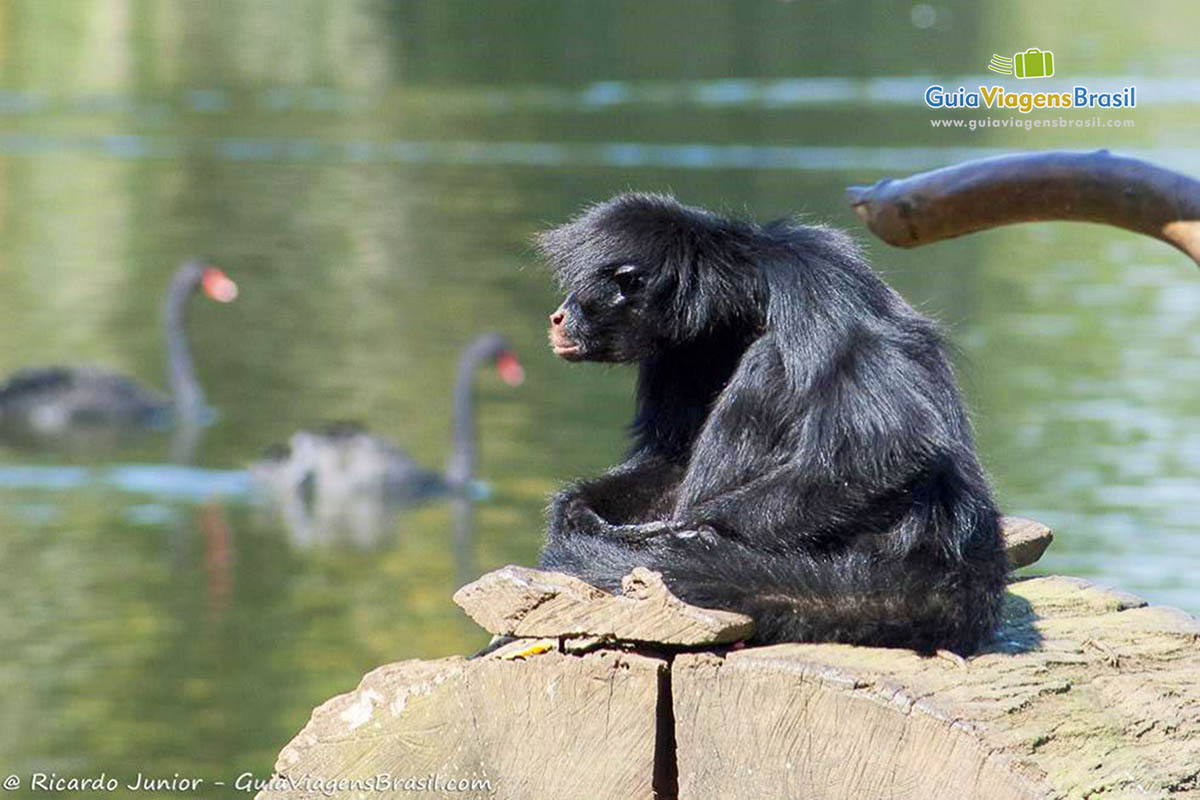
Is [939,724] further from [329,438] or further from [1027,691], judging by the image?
[329,438]

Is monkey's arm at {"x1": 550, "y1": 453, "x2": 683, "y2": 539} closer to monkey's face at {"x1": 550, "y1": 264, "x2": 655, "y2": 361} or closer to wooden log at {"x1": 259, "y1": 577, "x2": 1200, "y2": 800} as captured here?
monkey's face at {"x1": 550, "y1": 264, "x2": 655, "y2": 361}

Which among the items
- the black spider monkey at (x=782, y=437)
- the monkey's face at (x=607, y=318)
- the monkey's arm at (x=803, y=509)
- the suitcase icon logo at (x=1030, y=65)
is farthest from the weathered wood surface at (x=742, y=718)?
the suitcase icon logo at (x=1030, y=65)

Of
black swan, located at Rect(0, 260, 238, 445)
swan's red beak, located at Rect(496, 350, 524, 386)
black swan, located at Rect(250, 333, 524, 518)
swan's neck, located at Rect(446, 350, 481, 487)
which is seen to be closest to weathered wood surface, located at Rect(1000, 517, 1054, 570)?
black swan, located at Rect(250, 333, 524, 518)

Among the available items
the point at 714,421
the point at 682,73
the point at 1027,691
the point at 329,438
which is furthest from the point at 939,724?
the point at 682,73

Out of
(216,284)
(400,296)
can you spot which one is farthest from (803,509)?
(400,296)

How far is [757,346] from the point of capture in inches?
142

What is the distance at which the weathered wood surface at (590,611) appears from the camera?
10.5ft

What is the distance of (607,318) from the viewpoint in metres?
3.75

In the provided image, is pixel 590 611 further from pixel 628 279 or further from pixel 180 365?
pixel 180 365

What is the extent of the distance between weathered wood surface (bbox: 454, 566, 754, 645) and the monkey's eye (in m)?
0.56

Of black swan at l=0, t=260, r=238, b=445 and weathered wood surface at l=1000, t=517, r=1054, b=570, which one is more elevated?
weathered wood surface at l=1000, t=517, r=1054, b=570

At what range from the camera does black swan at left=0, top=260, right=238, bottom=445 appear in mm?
15023

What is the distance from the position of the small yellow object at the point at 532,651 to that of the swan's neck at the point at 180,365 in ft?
42.5

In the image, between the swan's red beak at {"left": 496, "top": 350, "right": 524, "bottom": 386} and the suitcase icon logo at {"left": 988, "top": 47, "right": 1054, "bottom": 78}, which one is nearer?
the suitcase icon logo at {"left": 988, "top": 47, "right": 1054, "bottom": 78}
